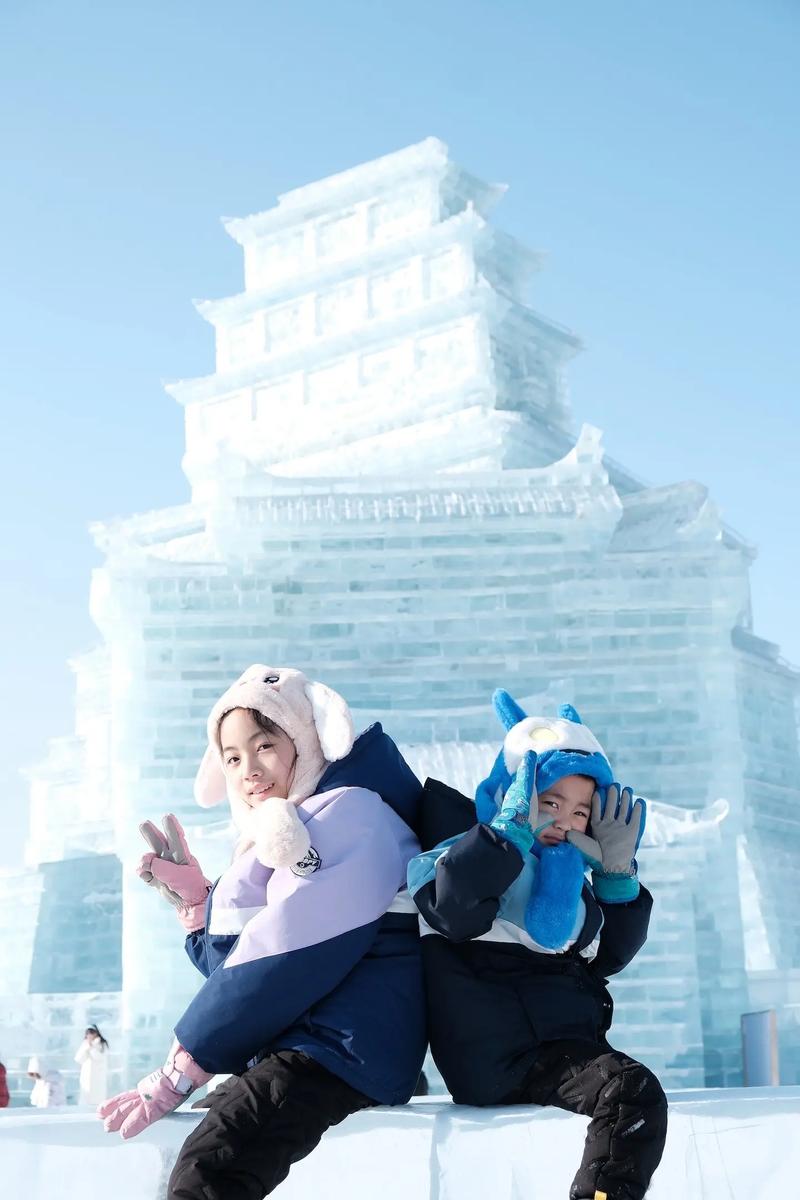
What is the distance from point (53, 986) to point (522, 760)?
15704mm

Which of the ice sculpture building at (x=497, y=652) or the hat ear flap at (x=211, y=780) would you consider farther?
the ice sculpture building at (x=497, y=652)

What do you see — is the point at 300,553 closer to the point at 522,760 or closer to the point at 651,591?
the point at 651,591

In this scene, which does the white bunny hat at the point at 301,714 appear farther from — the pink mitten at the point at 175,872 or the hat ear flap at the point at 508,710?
the hat ear flap at the point at 508,710

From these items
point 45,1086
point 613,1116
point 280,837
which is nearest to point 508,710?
point 280,837

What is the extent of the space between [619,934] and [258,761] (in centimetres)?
89

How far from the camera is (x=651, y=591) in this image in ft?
53.8

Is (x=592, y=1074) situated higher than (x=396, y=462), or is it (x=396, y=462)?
(x=396, y=462)

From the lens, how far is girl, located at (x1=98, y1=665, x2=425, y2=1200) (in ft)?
7.99

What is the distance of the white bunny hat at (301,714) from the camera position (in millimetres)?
2906

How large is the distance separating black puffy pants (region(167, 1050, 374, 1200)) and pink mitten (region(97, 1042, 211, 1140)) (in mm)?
121

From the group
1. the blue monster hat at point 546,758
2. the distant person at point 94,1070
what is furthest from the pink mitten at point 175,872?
the distant person at point 94,1070

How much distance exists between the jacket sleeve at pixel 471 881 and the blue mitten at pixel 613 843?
386mm

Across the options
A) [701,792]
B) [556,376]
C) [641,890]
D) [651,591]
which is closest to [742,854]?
[701,792]

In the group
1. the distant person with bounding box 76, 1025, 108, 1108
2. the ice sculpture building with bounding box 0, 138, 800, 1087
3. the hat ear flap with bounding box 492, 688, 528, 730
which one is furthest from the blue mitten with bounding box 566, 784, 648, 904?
the distant person with bounding box 76, 1025, 108, 1108
